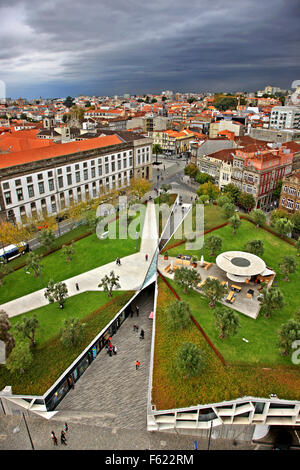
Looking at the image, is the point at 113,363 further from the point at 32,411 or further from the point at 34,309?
the point at 34,309

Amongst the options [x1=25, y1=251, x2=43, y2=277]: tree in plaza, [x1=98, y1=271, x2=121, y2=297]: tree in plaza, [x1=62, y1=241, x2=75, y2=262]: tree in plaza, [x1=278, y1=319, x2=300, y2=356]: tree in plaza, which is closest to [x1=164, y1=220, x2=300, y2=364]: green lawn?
[x1=278, y1=319, x2=300, y2=356]: tree in plaza

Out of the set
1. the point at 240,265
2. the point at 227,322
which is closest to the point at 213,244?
the point at 240,265

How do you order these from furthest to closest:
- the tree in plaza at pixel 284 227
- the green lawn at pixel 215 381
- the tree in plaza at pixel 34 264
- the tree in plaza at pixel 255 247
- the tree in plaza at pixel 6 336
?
the tree in plaza at pixel 284 227 < the tree in plaza at pixel 255 247 < the tree in plaza at pixel 34 264 < the tree in plaza at pixel 6 336 < the green lawn at pixel 215 381

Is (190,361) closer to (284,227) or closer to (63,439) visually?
(63,439)

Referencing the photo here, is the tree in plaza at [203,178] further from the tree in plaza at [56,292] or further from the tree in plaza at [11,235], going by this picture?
the tree in plaza at [56,292]

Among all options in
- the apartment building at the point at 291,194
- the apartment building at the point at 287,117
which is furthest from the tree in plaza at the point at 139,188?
the apartment building at the point at 287,117
